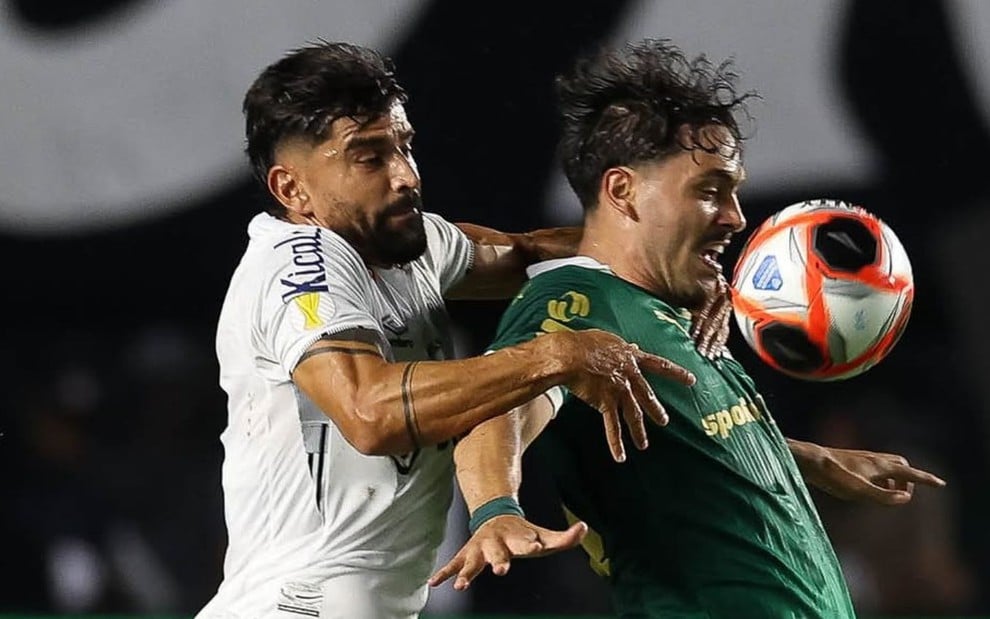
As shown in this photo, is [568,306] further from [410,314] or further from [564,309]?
[410,314]

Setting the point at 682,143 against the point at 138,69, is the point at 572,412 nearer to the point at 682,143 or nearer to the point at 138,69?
the point at 682,143

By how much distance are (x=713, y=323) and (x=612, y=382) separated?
688 millimetres

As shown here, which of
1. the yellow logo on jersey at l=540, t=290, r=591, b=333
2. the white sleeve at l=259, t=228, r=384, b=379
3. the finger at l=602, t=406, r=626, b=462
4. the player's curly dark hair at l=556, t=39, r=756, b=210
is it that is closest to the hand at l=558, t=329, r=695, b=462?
the finger at l=602, t=406, r=626, b=462

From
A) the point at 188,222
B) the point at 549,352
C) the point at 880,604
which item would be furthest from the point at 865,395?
the point at 549,352

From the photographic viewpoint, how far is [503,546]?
7.82 ft

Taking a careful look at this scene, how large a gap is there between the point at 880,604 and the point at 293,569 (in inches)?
104

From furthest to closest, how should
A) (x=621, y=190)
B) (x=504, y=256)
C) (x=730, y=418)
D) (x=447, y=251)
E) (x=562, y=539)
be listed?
(x=504, y=256) → (x=447, y=251) → (x=621, y=190) → (x=730, y=418) → (x=562, y=539)

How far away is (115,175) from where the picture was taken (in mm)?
5199

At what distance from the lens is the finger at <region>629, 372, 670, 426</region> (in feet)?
8.16

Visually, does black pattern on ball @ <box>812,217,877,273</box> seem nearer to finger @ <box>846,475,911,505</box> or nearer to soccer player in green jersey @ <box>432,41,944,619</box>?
soccer player in green jersey @ <box>432,41,944,619</box>

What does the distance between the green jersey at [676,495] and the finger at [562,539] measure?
0.50m

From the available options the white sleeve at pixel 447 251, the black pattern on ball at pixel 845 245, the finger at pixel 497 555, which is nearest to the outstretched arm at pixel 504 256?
the white sleeve at pixel 447 251

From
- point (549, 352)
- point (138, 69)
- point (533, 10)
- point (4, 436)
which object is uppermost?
point (549, 352)

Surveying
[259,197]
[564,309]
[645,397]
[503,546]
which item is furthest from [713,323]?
[259,197]
